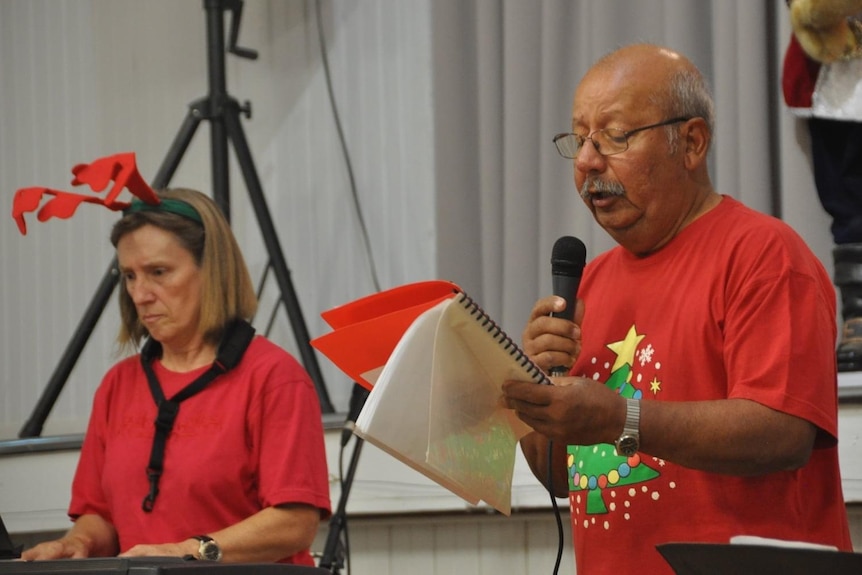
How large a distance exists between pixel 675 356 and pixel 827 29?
3.35 ft

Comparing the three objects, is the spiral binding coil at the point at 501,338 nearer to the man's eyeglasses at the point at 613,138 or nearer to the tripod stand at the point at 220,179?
the man's eyeglasses at the point at 613,138

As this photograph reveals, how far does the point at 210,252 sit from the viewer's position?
232 centimetres

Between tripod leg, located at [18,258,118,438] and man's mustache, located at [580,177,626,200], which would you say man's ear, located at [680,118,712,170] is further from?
tripod leg, located at [18,258,118,438]

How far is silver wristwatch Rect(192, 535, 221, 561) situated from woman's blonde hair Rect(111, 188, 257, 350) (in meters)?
0.44

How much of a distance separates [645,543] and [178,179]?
99.1 inches

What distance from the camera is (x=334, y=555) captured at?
98.9 inches

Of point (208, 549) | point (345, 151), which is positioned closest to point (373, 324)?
point (208, 549)

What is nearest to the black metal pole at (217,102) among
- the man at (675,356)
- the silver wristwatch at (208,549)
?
the silver wristwatch at (208,549)

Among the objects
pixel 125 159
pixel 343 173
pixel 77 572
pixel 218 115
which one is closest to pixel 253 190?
pixel 218 115

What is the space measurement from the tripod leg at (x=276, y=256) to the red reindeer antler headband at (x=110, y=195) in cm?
62

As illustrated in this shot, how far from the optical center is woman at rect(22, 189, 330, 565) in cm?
207

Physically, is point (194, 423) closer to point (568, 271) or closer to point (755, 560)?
point (568, 271)

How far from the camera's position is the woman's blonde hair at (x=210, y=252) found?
2.28 meters

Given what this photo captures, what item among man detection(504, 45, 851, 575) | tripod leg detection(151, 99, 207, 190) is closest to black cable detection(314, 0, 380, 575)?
tripod leg detection(151, 99, 207, 190)
